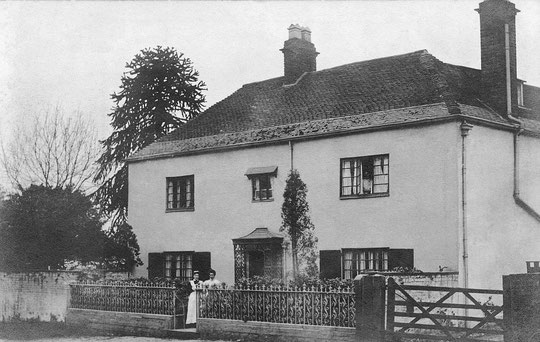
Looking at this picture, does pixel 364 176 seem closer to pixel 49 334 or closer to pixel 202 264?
pixel 202 264

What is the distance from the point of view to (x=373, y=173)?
853 inches

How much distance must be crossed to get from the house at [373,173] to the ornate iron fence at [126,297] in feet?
16.6

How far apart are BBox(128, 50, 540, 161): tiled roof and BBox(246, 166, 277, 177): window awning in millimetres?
967

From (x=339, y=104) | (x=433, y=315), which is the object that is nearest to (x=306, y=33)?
(x=339, y=104)

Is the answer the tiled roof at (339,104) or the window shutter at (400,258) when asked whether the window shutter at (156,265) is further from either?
the window shutter at (400,258)

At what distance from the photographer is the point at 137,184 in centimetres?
2855

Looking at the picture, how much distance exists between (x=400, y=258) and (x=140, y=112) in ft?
69.9

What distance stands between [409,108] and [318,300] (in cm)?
792

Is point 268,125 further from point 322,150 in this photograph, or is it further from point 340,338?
point 340,338

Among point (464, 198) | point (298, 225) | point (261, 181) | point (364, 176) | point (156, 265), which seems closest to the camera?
point (464, 198)

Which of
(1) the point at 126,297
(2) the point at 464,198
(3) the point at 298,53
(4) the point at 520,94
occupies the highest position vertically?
(3) the point at 298,53

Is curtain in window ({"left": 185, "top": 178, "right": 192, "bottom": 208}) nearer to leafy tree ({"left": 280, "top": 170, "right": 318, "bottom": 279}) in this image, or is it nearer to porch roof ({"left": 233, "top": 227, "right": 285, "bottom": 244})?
porch roof ({"left": 233, "top": 227, "right": 285, "bottom": 244})

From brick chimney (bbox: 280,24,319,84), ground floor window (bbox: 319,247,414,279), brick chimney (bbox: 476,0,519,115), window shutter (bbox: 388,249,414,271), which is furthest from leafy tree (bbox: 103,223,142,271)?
brick chimney (bbox: 476,0,519,115)

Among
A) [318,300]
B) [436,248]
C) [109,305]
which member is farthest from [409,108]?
[109,305]
